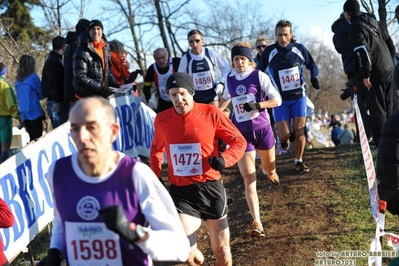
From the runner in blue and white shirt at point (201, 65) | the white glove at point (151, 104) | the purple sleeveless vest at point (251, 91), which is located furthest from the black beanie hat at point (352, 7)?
the white glove at point (151, 104)

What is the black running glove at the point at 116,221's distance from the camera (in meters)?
2.83

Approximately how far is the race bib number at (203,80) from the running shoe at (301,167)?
1.83 metres

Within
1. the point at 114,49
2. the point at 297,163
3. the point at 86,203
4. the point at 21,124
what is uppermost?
the point at 114,49

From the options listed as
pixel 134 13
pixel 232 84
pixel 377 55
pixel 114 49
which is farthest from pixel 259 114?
pixel 134 13

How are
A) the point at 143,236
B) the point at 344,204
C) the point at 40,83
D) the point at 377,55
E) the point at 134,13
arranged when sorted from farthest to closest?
the point at 134,13
the point at 40,83
the point at 377,55
the point at 344,204
the point at 143,236

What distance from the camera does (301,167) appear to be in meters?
9.30

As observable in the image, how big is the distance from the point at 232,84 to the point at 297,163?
239cm

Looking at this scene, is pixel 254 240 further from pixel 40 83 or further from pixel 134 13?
pixel 134 13

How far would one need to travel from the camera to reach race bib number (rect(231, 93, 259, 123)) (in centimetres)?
734

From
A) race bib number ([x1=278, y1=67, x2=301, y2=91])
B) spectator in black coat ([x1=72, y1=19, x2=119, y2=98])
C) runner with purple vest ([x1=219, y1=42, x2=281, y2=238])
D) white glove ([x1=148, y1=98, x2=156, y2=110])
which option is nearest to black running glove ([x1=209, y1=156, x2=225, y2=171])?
runner with purple vest ([x1=219, y1=42, x2=281, y2=238])

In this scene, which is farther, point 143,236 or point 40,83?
point 40,83

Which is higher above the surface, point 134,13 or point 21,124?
point 134,13

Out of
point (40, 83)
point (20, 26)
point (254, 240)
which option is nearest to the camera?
point (254, 240)

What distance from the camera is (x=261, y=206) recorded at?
329 inches
